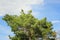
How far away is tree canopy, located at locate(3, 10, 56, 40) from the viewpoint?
149ft

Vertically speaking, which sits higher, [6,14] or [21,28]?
[6,14]

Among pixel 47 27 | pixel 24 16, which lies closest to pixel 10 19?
pixel 24 16

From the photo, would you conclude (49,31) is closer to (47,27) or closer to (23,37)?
(47,27)

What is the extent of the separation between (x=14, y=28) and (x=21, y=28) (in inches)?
89.0

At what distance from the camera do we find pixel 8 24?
49594 millimetres

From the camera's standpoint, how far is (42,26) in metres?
47.7

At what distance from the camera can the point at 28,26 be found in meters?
45.0

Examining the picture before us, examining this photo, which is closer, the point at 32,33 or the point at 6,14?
the point at 32,33

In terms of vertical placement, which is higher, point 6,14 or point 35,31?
point 6,14

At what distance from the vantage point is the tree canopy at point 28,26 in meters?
45.3

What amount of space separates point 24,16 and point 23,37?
421 cm

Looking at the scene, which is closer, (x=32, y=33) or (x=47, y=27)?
(x=32, y=33)

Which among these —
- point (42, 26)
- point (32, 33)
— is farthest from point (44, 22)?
point (32, 33)

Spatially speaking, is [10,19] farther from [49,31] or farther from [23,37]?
[49,31]
